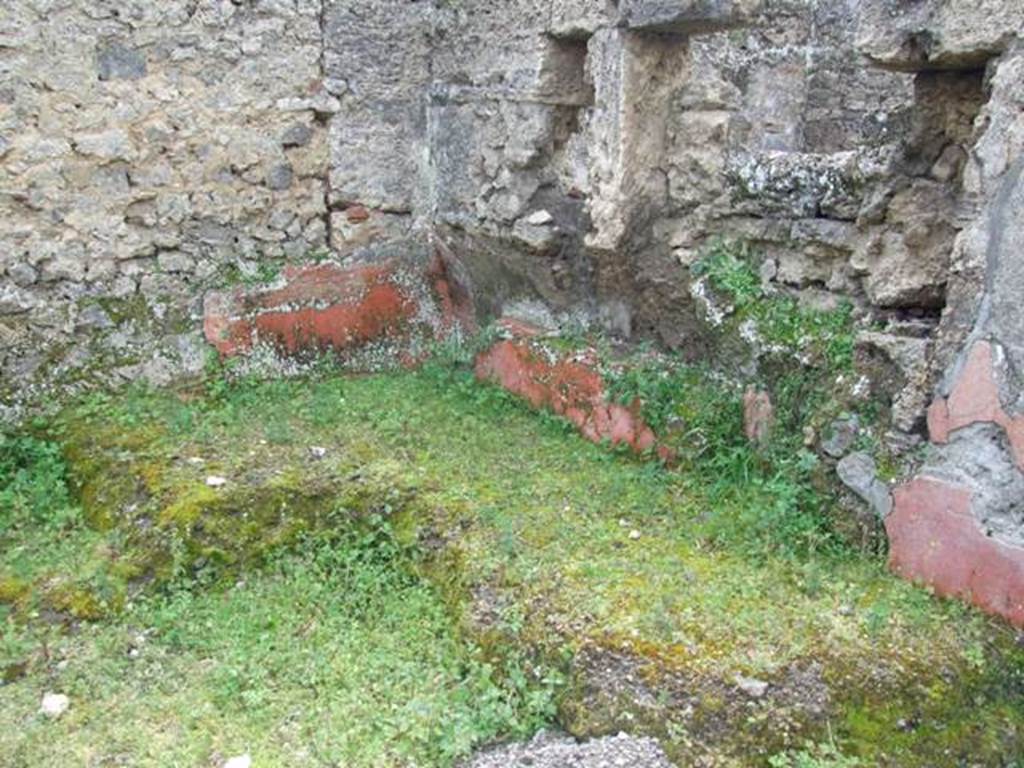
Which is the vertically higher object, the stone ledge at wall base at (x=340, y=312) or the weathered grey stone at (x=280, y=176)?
the weathered grey stone at (x=280, y=176)

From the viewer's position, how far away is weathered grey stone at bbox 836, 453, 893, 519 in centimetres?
331

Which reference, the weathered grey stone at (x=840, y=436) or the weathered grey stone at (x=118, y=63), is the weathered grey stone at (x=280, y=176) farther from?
the weathered grey stone at (x=840, y=436)

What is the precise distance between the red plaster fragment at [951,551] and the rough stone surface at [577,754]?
3.38ft

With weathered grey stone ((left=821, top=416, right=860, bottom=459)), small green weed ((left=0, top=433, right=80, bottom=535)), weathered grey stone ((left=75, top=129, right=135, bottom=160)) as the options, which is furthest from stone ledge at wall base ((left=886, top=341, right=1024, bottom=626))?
weathered grey stone ((left=75, top=129, right=135, bottom=160))

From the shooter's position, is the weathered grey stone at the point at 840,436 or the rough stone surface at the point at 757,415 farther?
the rough stone surface at the point at 757,415

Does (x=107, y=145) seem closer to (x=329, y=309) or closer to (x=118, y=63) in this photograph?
(x=118, y=63)

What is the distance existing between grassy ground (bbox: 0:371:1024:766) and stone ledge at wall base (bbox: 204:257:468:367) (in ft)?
1.94

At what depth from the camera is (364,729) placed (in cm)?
294

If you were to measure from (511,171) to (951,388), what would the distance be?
2302 millimetres

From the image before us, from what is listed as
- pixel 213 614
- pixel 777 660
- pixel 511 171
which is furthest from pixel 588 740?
pixel 511 171

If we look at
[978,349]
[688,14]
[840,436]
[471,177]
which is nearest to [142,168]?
[471,177]

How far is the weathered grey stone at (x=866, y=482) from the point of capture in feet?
10.9

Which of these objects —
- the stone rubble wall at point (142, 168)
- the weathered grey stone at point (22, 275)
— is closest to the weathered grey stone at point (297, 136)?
the stone rubble wall at point (142, 168)

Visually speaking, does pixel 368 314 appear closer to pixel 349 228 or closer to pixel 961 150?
pixel 349 228
